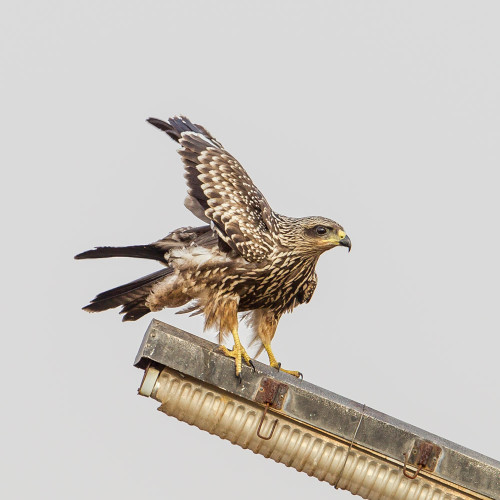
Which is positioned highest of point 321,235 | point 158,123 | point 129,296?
point 158,123

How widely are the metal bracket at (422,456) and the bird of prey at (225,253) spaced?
2.08 m

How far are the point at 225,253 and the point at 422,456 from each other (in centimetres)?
260

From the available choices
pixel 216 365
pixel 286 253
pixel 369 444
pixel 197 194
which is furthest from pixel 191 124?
pixel 369 444

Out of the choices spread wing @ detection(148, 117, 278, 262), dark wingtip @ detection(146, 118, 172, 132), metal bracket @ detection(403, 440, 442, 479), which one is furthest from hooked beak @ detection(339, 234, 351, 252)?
metal bracket @ detection(403, 440, 442, 479)

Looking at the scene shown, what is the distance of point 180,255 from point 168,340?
2.14 m

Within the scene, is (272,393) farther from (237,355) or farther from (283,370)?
(283,370)

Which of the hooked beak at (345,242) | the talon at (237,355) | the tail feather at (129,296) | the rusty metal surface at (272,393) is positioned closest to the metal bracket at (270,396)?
the rusty metal surface at (272,393)

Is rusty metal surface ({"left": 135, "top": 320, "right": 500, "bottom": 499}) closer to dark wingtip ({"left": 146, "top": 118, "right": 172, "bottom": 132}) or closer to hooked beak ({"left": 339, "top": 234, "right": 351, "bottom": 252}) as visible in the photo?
hooked beak ({"left": 339, "top": 234, "right": 351, "bottom": 252})

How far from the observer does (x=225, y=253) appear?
8.24 m

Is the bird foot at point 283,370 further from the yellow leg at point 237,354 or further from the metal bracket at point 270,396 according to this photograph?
the metal bracket at point 270,396

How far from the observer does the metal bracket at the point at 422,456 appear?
20.8 ft

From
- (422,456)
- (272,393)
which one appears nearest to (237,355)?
(272,393)

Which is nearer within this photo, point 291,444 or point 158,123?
point 291,444

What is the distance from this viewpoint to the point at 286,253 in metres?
8.31
